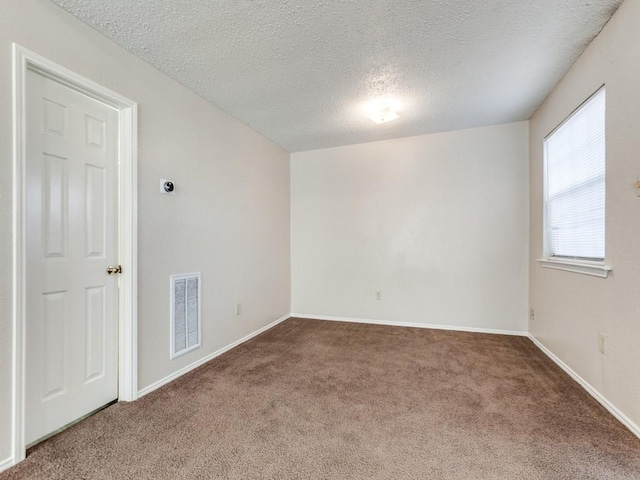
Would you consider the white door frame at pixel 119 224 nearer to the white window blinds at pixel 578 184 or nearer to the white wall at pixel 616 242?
→ the white wall at pixel 616 242

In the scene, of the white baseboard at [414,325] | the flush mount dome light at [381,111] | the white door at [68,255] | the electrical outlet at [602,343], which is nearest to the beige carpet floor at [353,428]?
the white door at [68,255]

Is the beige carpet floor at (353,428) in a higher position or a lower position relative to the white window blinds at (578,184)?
lower

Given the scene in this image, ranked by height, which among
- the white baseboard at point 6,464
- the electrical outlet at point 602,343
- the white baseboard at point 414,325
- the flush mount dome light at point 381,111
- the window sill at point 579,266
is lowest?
the white baseboard at point 414,325

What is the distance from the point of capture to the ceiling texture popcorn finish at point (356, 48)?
1661mm

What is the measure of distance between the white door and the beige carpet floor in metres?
0.23

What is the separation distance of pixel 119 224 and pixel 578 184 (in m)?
3.52

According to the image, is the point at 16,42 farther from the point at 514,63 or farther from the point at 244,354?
the point at 514,63

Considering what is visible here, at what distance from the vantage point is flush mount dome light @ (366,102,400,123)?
9.24 ft

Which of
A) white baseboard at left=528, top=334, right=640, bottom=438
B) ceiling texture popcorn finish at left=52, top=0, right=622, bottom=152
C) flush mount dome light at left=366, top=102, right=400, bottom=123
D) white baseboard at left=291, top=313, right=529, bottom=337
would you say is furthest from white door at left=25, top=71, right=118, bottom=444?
white baseboard at left=528, top=334, right=640, bottom=438

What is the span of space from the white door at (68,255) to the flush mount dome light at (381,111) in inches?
85.7

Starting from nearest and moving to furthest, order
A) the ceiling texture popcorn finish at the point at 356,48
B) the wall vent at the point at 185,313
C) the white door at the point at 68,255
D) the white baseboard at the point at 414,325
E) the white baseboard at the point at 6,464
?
the white baseboard at the point at 6,464, the white door at the point at 68,255, the ceiling texture popcorn finish at the point at 356,48, the wall vent at the point at 185,313, the white baseboard at the point at 414,325

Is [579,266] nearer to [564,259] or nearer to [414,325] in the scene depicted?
[564,259]

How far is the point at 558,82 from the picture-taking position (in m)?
2.48

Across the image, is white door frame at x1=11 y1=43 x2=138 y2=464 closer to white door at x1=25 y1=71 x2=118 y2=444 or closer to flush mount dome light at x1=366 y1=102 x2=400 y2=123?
white door at x1=25 y1=71 x2=118 y2=444
